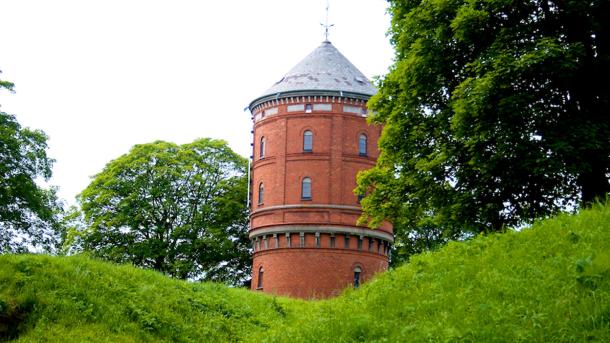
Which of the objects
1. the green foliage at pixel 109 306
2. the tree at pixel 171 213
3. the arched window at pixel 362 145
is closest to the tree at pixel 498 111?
the green foliage at pixel 109 306

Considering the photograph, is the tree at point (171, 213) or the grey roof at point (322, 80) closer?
the grey roof at point (322, 80)

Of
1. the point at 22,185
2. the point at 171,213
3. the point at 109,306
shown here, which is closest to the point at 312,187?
the point at 171,213

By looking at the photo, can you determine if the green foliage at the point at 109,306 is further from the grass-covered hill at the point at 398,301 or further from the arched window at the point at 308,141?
the arched window at the point at 308,141

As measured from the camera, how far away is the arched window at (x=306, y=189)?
130ft

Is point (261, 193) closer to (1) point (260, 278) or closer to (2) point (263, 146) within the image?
(2) point (263, 146)

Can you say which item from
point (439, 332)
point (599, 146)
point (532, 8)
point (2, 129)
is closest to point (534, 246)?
point (439, 332)

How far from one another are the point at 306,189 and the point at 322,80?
610cm

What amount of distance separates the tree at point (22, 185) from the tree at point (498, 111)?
18.9 m

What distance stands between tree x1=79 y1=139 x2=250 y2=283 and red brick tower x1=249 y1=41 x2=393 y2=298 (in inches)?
141

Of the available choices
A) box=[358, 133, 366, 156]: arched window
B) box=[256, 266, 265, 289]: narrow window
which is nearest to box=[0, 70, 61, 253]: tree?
box=[256, 266, 265, 289]: narrow window

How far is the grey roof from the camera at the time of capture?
4081 centimetres

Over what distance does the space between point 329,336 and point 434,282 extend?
2078 millimetres

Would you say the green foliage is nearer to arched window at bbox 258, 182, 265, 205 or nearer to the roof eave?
arched window at bbox 258, 182, 265, 205

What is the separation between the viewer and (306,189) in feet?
131
